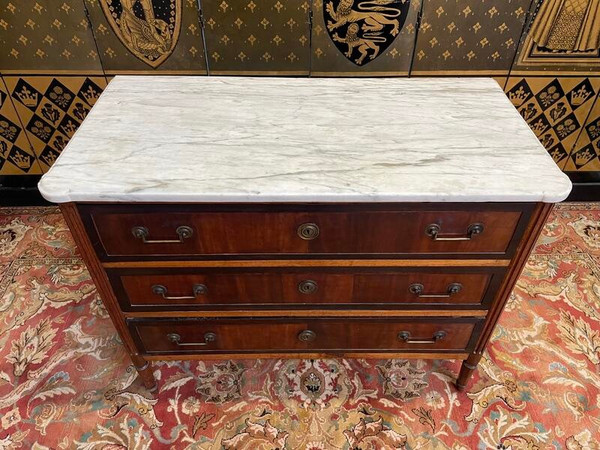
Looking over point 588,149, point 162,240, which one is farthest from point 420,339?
point 588,149

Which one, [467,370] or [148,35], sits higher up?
[148,35]

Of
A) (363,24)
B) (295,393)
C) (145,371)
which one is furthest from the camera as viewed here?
(363,24)

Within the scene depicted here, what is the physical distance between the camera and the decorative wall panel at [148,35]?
2.10m

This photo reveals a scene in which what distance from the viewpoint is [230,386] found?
2043 millimetres

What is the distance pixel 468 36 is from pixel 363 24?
0.51 metres

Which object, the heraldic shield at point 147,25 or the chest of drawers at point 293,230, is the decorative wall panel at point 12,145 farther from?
the chest of drawers at point 293,230

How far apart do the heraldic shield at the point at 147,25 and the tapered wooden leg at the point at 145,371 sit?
1.41 metres

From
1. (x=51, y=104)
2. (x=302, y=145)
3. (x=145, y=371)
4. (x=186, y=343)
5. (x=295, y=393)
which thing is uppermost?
(x=302, y=145)

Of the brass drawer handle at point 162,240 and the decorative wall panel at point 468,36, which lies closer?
the brass drawer handle at point 162,240

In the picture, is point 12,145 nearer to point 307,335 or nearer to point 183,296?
point 183,296

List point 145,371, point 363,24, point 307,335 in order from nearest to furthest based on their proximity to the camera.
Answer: point 307,335
point 145,371
point 363,24

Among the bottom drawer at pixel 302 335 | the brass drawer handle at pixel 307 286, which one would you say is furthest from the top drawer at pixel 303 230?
the bottom drawer at pixel 302 335

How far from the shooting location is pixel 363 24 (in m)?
2.12

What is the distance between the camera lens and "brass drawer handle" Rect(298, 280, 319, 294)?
5.09 feet
